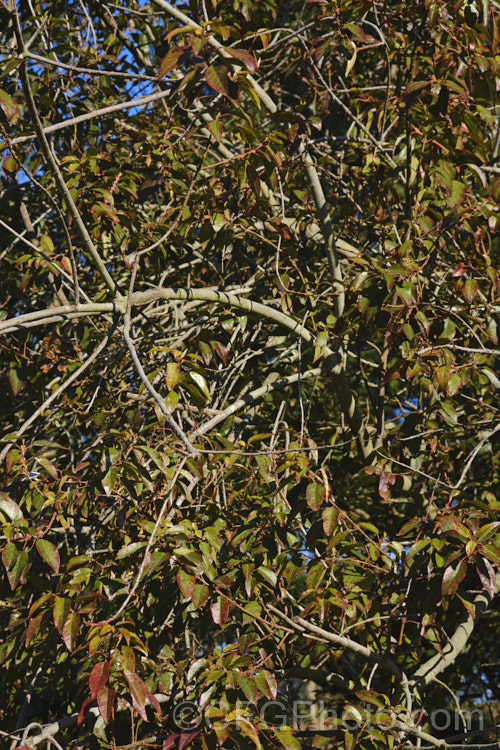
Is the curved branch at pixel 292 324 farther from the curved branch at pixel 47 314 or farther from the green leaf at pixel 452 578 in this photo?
the green leaf at pixel 452 578

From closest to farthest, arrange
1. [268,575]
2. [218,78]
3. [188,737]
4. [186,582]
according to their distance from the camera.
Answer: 1. [218,78]
2. [188,737]
3. [186,582]
4. [268,575]

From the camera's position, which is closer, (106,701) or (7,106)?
(106,701)

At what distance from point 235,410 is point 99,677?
41.6 inches

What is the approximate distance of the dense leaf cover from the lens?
1833 millimetres

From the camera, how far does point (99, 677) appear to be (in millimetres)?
1562

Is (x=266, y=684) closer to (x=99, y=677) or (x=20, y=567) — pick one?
(x=99, y=677)

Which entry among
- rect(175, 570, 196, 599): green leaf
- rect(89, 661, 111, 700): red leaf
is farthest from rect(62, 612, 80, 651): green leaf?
rect(175, 570, 196, 599): green leaf

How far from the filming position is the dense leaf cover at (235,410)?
1.83m

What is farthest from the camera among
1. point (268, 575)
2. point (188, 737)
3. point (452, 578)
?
point (268, 575)

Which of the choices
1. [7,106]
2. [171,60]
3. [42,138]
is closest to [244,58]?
[171,60]

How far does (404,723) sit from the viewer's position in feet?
6.84

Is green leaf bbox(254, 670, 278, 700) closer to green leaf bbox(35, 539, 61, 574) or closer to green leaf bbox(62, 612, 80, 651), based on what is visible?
green leaf bbox(62, 612, 80, 651)

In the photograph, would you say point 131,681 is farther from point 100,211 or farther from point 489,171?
point 489,171

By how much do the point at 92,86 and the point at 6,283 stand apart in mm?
1006
